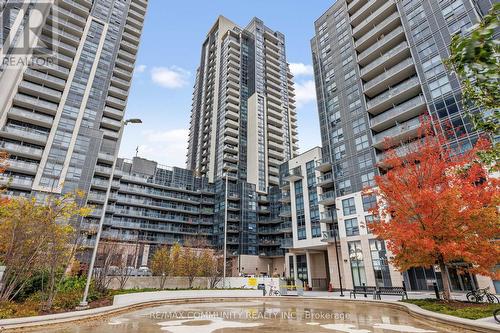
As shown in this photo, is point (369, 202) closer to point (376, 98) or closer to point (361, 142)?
point (361, 142)

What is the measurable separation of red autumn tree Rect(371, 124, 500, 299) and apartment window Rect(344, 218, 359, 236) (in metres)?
20.2

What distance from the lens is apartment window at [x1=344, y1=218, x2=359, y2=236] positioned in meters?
37.8

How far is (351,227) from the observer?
38.4m

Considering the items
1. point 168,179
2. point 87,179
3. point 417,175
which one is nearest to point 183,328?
point 417,175

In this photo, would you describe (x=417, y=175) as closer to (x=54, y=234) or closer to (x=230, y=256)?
(x=54, y=234)

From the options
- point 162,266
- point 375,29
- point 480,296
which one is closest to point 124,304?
point 162,266

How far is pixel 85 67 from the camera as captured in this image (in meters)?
59.8

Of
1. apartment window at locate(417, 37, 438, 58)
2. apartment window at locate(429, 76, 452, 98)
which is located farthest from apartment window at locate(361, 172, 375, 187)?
apartment window at locate(417, 37, 438, 58)

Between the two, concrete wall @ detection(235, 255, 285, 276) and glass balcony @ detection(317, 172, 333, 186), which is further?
concrete wall @ detection(235, 255, 285, 276)

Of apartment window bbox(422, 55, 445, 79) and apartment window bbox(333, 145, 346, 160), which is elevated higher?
apartment window bbox(422, 55, 445, 79)

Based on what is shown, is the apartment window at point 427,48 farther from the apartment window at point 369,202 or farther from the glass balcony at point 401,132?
the apartment window at point 369,202

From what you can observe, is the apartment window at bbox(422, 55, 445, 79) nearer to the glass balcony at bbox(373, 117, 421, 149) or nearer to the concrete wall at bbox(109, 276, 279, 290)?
the glass balcony at bbox(373, 117, 421, 149)

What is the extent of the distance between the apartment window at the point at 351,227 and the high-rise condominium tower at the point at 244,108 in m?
37.7

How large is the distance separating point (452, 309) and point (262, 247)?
2298 inches
